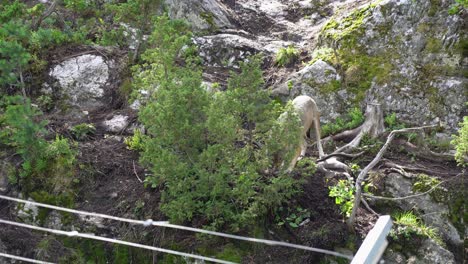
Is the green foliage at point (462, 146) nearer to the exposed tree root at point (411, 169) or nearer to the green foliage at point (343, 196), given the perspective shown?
the exposed tree root at point (411, 169)

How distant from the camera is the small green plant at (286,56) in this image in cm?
1283

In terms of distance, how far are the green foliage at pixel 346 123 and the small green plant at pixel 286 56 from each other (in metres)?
2.26

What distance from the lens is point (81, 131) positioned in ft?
34.4

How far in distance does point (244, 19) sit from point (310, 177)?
23.4 ft

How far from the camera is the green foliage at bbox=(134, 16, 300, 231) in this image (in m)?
7.97

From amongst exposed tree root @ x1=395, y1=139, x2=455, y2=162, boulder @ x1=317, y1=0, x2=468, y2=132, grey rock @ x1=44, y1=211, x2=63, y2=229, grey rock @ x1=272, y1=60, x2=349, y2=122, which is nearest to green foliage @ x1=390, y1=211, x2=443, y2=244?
exposed tree root @ x1=395, y1=139, x2=455, y2=162

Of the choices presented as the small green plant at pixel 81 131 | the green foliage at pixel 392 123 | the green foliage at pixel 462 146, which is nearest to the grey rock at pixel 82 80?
the small green plant at pixel 81 131

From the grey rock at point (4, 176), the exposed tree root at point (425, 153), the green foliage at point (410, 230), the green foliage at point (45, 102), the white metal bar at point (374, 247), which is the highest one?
the white metal bar at point (374, 247)

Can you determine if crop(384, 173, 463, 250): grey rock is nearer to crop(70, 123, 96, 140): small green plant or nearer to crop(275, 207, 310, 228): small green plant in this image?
crop(275, 207, 310, 228): small green plant

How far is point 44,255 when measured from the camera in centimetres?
871

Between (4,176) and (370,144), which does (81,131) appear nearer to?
(4,176)

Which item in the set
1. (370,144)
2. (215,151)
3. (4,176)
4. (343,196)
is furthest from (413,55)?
(4,176)

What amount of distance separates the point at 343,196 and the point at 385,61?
4.27 m

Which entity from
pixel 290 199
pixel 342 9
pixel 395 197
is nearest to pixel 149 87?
pixel 290 199
